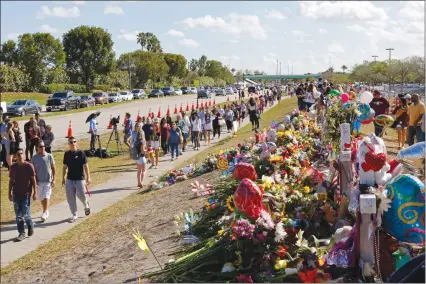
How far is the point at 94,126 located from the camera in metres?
19.1

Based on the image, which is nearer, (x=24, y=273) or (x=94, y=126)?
(x=24, y=273)

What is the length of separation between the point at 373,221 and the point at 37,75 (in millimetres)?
48905

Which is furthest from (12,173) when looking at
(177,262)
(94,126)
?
(94,126)

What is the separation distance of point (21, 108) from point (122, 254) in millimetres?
29414

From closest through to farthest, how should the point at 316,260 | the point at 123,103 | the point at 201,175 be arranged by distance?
the point at 316,260, the point at 201,175, the point at 123,103

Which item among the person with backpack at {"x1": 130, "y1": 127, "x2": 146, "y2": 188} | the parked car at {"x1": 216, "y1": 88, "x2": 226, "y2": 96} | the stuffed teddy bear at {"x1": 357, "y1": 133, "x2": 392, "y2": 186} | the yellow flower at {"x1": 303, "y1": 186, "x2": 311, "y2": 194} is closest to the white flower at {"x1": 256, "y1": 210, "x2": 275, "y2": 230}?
the stuffed teddy bear at {"x1": 357, "y1": 133, "x2": 392, "y2": 186}

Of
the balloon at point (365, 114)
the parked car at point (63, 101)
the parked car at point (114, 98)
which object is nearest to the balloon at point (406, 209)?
the balloon at point (365, 114)

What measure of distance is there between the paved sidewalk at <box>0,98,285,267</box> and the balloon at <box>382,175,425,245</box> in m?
5.96

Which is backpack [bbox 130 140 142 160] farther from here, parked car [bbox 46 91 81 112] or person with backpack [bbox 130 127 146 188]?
parked car [bbox 46 91 81 112]

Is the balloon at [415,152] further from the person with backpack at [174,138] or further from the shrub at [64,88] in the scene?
the shrub at [64,88]

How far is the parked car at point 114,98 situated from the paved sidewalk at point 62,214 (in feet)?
107

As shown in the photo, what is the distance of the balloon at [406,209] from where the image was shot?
432cm

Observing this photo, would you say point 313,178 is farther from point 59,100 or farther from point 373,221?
point 59,100

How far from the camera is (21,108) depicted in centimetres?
3431
